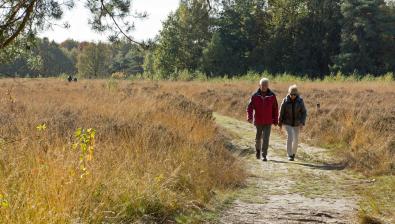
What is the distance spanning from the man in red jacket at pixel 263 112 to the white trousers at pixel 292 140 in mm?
467

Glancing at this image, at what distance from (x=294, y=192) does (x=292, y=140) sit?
3.36m

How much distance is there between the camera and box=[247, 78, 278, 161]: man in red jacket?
1064cm

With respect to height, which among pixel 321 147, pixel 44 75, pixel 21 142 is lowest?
pixel 321 147

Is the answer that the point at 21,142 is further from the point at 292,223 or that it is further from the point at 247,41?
the point at 247,41

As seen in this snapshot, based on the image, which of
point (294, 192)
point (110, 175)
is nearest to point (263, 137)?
point (294, 192)

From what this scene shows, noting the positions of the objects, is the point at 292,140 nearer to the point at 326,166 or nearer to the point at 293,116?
the point at 293,116

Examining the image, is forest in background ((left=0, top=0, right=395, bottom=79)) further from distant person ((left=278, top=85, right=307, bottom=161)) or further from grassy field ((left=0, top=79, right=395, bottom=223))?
distant person ((left=278, top=85, right=307, bottom=161))

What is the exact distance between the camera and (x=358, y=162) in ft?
31.2

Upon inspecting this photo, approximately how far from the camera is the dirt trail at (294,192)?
19.6ft

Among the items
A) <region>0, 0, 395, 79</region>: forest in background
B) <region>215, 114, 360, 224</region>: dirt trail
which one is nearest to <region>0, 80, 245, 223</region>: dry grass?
<region>215, 114, 360, 224</region>: dirt trail

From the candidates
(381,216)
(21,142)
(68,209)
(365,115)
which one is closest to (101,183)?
(68,209)

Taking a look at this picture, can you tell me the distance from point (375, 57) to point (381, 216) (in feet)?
186

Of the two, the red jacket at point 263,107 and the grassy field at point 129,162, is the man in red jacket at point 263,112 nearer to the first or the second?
the red jacket at point 263,107

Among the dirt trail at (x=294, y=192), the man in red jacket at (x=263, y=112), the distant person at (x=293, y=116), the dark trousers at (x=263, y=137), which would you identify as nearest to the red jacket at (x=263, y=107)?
the man in red jacket at (x=263, y=112)
